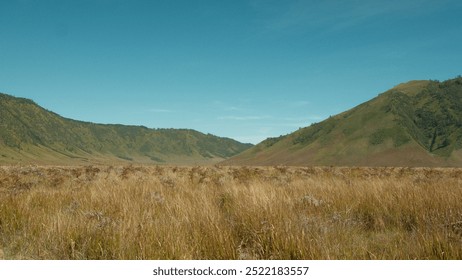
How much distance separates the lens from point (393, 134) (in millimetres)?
127938

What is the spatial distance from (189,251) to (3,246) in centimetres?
284

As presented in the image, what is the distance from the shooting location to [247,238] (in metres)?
5.06

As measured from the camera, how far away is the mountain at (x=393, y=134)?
387 ft

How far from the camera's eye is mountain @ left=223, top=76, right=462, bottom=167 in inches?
4641

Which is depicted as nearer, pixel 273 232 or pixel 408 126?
pixel 273 232

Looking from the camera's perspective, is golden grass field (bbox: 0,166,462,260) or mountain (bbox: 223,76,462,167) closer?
golden grass field (bbox: 0,166,462,260)

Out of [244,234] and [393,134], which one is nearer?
[244,234]

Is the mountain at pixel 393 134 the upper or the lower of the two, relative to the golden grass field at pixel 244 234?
upper

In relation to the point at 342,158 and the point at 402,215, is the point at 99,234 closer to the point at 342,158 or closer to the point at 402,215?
the point at 402,215

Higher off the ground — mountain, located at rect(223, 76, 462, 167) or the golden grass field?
mountain, located at rect(223, 76, 462, 167)

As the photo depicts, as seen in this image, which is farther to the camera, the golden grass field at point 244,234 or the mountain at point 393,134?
the mountain at point 393,134

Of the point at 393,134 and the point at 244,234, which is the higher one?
the point at 393,134
